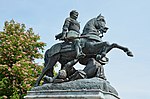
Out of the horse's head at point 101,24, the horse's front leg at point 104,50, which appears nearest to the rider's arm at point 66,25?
the horse's head at point 101,24

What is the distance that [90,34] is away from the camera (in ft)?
35.3

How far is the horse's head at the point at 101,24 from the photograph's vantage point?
10.9m

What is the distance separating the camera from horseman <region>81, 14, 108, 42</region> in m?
10.8

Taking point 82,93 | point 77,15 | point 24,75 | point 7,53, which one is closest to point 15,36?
point 7,53

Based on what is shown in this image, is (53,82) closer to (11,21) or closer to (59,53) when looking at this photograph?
(59,53)

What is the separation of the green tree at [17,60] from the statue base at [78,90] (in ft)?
26.6

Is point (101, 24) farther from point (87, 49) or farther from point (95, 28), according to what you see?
point (87, 49)

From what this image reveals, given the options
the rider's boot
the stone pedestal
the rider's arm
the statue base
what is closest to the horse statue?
the rider's boot

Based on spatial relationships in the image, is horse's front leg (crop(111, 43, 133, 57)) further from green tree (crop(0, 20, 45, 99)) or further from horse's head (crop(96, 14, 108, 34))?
green tree (crop(0, 20, 45, 99))

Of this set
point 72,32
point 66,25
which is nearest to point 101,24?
point 72,32

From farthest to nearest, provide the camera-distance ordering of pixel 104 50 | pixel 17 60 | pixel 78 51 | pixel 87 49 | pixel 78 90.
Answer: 1. pixel 17 60
2. pixel 87 49
3. pixel 78 51
4. pixel 104 50
5. pixel 78 90

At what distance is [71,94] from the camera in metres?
9.59

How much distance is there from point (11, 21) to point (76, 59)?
38.4ft

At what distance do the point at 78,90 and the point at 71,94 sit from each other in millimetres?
224
